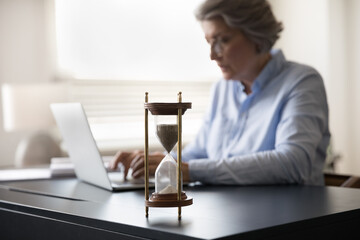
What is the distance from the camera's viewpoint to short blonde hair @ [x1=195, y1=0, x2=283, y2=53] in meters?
2.10

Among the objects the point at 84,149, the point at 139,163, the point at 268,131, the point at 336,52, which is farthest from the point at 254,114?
the point at 336,52

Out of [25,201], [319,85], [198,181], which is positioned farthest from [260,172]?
[25,201]

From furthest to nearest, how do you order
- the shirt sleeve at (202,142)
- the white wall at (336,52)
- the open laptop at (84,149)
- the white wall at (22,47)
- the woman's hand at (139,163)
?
the white wall at (336,52), the white wall at (22,47), the shirt sleeve at (202,142), the woman's hand at (139,163), the open laptop at (84,149)

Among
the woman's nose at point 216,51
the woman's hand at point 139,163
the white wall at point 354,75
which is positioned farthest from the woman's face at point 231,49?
the white wall at point 354,75

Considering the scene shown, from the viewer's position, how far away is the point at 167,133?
3.79ft

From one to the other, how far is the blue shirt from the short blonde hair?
3.2 inches

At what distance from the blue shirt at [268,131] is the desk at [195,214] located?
0.28 feet

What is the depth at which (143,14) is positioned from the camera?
4.38 m

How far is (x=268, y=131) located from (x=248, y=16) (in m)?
0.44

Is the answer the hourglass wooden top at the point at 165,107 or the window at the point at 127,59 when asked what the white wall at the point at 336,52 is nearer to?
the window at the point at 127,59

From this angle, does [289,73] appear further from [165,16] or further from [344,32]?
[344,32]

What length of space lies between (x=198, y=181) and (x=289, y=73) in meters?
0.58

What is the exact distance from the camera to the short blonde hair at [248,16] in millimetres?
2104

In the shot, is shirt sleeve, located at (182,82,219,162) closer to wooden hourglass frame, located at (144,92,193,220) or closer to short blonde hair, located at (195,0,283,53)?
short blonde hair, located at (195,0,283,53)
